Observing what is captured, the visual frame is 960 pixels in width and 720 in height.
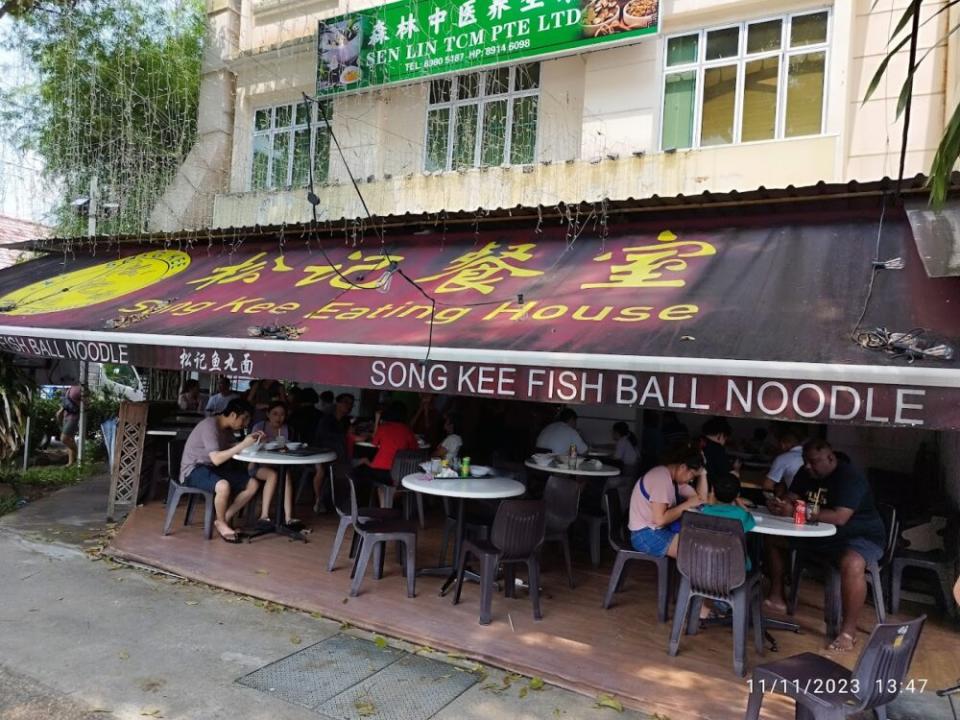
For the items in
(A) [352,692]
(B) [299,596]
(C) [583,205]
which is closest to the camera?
(A) [352,692]

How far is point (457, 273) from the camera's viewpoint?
5883 millimetres

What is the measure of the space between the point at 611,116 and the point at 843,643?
253 inches

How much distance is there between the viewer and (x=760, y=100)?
26.2 ft

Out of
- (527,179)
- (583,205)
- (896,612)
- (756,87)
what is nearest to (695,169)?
(756,87)

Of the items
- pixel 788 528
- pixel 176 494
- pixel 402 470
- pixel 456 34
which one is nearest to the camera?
pixel 788 528

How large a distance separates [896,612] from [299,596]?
474 centimetres

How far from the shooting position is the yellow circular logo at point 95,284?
7.41 m

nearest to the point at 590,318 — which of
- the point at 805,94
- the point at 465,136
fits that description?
the point at 805,94

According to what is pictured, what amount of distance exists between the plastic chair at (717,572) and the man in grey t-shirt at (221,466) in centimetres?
420

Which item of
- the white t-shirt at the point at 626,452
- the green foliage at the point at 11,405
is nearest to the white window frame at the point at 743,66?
the white t-shirt at the point at 626,452

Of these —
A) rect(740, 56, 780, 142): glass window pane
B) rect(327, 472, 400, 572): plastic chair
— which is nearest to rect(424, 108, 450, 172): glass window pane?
rect(740, 56, 780, 142): glass window pane

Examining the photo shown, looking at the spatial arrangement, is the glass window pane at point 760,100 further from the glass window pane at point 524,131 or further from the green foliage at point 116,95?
the green foliage at point 116,95

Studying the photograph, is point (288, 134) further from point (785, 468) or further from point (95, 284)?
point (785, 468)

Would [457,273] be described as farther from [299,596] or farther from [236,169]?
[236,169]
